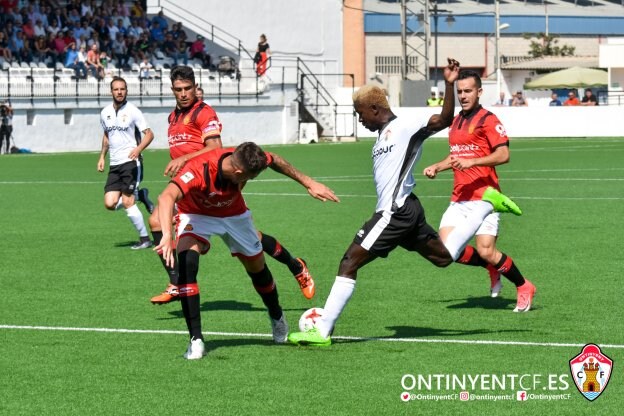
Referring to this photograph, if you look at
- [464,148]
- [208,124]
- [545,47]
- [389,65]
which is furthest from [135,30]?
[464,148]

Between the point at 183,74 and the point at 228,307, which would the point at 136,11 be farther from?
Answer: the point at 228,307

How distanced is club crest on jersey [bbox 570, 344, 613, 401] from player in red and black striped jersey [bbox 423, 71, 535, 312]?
2.27 meters

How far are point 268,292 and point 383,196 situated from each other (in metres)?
1.16

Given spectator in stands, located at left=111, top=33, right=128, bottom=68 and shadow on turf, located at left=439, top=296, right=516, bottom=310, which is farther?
spectator in stands, located at left=111, top=33, right=128, bottom=68

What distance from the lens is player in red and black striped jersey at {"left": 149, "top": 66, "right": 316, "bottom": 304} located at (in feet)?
38.5

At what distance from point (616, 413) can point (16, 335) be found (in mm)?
4979

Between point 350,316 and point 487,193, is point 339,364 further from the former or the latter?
point 487,193

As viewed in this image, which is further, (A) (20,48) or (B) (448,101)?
(A) (20,48)

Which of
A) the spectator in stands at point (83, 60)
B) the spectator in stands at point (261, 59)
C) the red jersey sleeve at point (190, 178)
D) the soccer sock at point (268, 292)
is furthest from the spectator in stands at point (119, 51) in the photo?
the red jersey sleeve at point (190, 178)

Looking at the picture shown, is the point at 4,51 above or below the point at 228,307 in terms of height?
above

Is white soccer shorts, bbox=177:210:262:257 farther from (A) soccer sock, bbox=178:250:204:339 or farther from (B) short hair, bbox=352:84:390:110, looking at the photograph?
(B) short hair, bbox=352:84:390:110

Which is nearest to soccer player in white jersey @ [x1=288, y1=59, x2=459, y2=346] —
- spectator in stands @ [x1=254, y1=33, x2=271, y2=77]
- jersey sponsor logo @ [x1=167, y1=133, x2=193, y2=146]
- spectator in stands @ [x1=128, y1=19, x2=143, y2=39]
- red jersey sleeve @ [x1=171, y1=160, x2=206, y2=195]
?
red jersey sleeve @ [x1=171, y1=160, x2=206, y2=195]

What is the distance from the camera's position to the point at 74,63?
48.4m

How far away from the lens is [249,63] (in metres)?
59.9
